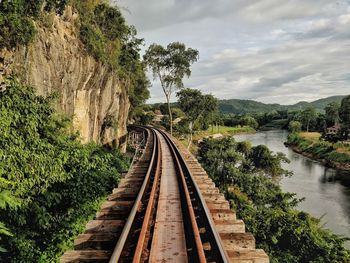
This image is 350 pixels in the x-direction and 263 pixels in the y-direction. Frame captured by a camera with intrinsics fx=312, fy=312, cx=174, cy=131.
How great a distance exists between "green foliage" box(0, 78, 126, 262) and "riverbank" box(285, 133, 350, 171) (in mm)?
47966

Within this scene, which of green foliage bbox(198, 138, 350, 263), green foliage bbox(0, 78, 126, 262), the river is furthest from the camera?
the river

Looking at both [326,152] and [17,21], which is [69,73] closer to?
[17,21]

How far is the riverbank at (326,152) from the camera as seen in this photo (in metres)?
51.1

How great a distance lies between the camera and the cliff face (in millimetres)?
11492

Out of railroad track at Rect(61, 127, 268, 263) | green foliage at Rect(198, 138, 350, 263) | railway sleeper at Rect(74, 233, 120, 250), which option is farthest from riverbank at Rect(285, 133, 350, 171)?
railway sleeper at Rect(74, 233, 120, 250)

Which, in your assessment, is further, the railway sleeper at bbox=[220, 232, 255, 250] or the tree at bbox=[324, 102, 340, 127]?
the tree at bbox=[324, 102, 340, 127]

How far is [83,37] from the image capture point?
1842cm

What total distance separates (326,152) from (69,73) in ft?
184

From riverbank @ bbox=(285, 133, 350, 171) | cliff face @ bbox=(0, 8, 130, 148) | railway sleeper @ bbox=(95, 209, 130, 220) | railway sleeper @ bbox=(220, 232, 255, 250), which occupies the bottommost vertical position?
riverbank @ bbox=(285, 133, 350, 171)

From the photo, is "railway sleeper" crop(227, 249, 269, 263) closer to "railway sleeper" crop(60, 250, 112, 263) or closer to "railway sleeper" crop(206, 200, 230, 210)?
"railway sleeper" crop(60, 250, 112, 263)

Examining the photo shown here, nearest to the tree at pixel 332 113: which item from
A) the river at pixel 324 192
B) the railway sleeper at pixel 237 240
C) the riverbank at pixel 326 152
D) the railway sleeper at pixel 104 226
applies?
the riverbank at pixel 326 152

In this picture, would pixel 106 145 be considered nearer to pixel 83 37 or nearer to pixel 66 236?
pixel 83 37

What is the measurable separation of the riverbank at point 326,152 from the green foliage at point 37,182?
48.0 metres

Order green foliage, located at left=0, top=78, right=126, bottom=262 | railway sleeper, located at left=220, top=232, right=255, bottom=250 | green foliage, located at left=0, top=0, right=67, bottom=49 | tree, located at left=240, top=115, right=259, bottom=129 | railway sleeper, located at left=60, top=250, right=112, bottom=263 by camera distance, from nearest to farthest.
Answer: railway sleeper, located at left=60, top=250, right=112, bottom=263 < railway sleeper, located at left=220, top=232, right=255, bottom=250 < green foliage, located at left=0, top=78, right=126, bottom=262 < green foliage, located at left=0, top=0, right=67, bottom=49 < tree, located at left=240, top=115, right=259, bottom=129
